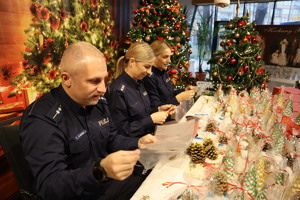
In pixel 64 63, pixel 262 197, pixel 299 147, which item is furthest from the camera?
pixel 299 147

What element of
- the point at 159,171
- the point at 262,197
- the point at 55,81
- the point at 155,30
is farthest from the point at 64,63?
the point at 155,30

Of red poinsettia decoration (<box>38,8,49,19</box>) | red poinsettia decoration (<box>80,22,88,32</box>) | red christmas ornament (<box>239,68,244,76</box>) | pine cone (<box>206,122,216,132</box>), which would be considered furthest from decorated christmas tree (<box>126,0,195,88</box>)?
pine cone (<box>206,122,216,132</box>)

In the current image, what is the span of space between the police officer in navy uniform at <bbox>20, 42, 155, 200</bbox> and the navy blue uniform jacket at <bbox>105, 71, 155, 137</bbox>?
1.26 feet

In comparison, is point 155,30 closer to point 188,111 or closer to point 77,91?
point 188,111

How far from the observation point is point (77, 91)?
1.16 meters

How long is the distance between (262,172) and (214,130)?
28.3 inches

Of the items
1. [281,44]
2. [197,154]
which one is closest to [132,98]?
[197,154]

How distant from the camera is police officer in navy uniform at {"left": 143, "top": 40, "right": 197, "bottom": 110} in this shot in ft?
Answer: 8.25

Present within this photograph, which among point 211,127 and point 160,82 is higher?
point 160,82

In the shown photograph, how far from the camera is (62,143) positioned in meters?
1.10

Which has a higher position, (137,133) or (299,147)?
(299,147)

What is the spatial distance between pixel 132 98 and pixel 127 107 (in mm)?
100

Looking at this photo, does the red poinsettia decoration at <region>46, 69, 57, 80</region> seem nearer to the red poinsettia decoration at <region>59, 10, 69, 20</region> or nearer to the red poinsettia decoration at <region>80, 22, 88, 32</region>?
the red poinsettia decoration at <region>59, 10, 69, 20</region>

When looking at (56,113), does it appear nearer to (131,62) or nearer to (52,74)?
(131,62)
